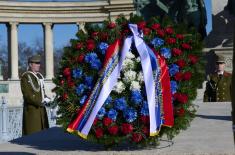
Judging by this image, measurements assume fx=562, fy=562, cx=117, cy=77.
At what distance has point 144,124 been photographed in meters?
8.66

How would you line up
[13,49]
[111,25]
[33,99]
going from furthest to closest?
[13,49] < [33,99] < [111,25]

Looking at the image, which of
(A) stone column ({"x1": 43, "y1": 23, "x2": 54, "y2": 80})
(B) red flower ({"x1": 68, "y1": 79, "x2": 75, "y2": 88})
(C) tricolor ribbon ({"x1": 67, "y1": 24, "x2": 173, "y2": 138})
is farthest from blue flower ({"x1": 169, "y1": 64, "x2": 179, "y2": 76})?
(A) stone column ({"x1": 43, "y1": 23, "x2": 54, "y2": 80})

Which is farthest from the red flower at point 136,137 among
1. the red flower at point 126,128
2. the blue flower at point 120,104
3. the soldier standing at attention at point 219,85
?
the soldier standing at attention at point 219,85

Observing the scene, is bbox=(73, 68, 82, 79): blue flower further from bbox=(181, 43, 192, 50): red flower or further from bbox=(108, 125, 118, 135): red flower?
bbox=(181, 43, 192, 50): red flower

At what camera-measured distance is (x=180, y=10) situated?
1850 cm

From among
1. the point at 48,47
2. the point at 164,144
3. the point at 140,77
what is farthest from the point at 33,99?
the point at 48,47

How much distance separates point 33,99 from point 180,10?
6.12m

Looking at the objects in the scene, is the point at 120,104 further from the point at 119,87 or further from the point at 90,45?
the point at 90,45

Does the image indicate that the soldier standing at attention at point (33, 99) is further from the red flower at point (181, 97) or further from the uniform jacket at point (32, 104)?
the red flower at point (181, 97)

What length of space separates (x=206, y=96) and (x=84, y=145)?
10501 millimetres

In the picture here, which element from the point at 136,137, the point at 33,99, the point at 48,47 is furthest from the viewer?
the point at 48,47

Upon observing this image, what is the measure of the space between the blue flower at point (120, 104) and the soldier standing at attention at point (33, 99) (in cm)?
655

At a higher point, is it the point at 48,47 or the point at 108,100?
the point at 48,47

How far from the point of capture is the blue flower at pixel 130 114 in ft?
28.2
